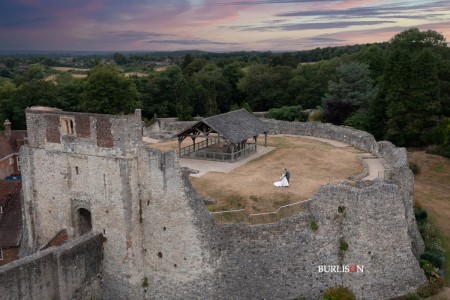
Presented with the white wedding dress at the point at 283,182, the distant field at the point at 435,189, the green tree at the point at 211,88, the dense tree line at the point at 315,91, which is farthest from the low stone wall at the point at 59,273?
the green tree at the point at 211,88

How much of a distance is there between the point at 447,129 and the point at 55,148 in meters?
35.5

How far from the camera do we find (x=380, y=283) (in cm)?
2273

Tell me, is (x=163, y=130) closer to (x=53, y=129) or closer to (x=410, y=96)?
(x=53, y=129)

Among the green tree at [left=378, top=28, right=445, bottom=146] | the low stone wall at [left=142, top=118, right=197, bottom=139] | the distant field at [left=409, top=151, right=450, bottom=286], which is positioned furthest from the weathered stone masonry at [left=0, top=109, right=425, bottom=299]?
the green tree at [left=378, top=28, right=445, bottom=146]

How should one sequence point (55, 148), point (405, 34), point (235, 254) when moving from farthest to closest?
1. point (405, 34)
2. point (55, 148)
3. point (235, 254)

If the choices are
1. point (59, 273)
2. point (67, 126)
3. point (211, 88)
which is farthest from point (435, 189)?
point (211, 88)

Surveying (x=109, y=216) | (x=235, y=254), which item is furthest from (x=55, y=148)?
(x=235, y=254)

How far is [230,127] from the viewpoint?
105 feet

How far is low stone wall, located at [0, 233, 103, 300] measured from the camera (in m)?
18.7

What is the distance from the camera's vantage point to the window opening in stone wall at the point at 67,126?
22391 mm

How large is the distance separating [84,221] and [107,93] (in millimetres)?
31267

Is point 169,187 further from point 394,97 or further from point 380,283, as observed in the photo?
point 394,97

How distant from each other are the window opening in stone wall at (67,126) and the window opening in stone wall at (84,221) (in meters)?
3.98

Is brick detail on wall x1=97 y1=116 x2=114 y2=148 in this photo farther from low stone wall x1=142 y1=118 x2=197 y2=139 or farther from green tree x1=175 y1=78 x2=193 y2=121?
green tree x1=175 y1=78 x2=193 y2=121
